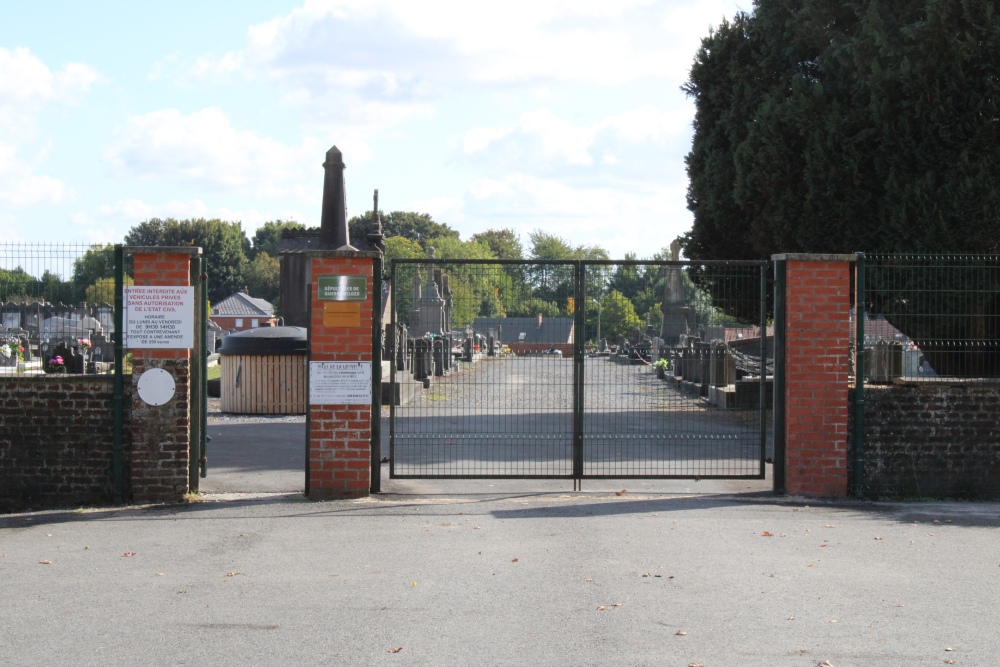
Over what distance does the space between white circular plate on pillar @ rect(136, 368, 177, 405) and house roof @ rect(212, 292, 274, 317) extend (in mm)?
80656

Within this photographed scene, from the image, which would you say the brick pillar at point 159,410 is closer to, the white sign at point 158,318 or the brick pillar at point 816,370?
the white sign at point 158,318

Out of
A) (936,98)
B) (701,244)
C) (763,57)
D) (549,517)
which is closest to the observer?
(549,517)

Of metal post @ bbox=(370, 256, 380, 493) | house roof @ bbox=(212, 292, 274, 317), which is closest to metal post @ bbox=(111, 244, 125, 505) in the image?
metal post @ bbox=(370, 256, 380, 493)

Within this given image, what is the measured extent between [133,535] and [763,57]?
14.6 metres

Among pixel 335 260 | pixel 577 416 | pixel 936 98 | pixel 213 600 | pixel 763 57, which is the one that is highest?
pixel 763 57

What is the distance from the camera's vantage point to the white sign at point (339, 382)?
32.6 ft

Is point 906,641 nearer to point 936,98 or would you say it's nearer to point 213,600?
point 213,600

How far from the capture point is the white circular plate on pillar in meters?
9.66

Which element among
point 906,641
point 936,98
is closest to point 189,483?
point 906,641

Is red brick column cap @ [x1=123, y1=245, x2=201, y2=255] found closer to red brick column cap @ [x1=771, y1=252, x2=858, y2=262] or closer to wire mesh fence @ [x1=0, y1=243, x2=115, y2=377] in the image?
wire mesh fence @ [x1=0, y1=243, x2=115, y2=377]

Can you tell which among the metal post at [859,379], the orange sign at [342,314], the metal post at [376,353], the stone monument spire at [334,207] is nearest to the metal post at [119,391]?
the orange sign at [342,314]

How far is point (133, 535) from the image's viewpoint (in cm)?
845

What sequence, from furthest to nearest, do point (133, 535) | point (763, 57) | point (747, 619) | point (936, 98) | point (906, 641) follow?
point (763, 57) < point (936, 98) < point (133, 535) < point (747, 619) < point (906, 641)

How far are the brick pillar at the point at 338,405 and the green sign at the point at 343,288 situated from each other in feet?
0.11
